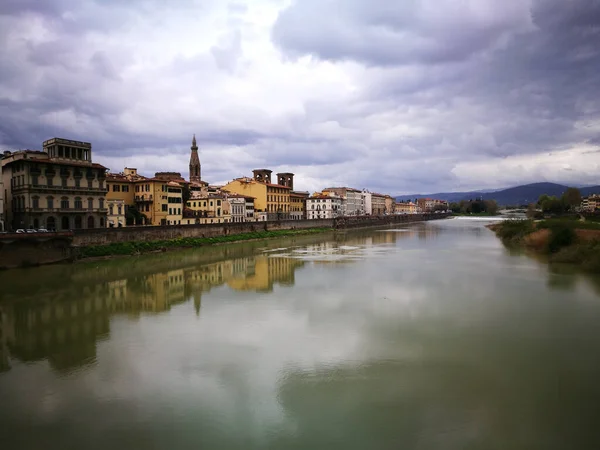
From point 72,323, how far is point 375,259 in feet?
65.4

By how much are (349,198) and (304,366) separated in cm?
8470

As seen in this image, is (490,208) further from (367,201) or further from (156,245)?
(156,245)

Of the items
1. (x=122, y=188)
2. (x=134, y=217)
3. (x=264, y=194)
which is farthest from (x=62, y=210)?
(x=264, y=194)

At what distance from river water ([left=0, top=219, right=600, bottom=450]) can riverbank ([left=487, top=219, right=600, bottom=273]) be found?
169 inches

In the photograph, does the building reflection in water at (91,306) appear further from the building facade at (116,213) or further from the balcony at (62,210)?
the building facade at (116,213)

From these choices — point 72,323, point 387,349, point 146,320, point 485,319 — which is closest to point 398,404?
point 387,349

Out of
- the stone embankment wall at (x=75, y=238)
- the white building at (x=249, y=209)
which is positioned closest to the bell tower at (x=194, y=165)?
the white building at (x=249, y=209)

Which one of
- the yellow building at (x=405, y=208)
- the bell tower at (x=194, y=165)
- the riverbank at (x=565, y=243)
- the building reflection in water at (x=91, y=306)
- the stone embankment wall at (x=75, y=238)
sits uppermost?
the bell tower at (x=194, y=165)

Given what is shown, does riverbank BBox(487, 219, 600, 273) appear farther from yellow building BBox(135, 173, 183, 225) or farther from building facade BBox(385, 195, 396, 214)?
building facade BBox(385, 195, 396, 214)

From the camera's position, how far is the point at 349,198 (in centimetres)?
9306

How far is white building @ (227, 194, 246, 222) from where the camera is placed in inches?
1993

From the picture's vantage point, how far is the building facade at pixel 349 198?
293 ft

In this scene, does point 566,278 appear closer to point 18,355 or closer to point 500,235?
point 18,355

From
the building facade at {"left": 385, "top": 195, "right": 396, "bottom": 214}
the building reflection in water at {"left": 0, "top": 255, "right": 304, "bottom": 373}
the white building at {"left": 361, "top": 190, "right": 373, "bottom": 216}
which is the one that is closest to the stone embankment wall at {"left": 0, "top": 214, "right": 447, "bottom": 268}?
the building reflection in water at {"left": 0, "top": 255, "right": 304, "bottom": 373}
